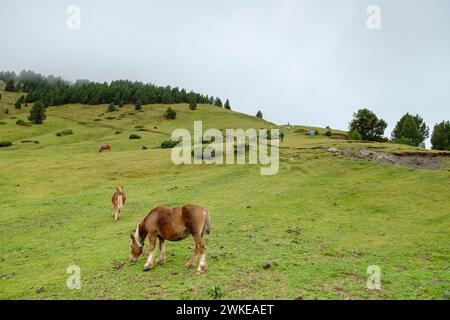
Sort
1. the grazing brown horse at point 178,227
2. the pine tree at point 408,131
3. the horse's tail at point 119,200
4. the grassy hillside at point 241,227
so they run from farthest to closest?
1. the pine tree at point 408,131
2. the horse's tail at point 119,200
3. the grazing brown horse at point 178,227
4. the grassy hillside at point 241,227

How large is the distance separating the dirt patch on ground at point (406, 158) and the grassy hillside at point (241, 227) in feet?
7.80

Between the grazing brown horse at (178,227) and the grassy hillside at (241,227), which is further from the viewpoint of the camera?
the grazing brown horse at (178,227)

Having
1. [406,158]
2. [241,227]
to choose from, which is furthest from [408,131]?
[241,227]

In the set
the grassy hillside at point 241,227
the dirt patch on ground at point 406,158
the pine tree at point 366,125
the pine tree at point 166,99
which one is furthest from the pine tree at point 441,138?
the pine tree at point 166,99

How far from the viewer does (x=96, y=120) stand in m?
121

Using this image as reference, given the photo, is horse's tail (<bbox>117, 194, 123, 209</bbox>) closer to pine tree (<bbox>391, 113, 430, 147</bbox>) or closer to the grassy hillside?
the grassy hillside

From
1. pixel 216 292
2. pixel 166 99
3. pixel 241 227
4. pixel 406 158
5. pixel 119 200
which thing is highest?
pixel 166 99

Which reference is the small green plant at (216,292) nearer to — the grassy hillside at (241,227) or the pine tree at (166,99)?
the grassy hillside at (241,227)

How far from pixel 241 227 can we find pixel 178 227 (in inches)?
362

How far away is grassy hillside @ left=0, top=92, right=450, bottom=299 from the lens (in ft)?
44.4

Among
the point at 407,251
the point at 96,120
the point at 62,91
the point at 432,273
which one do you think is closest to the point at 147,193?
the point at 407,251

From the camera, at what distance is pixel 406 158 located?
152 ft

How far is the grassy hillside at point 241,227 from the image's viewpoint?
1355 cm

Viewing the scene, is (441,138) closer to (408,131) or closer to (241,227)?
(408,131)
